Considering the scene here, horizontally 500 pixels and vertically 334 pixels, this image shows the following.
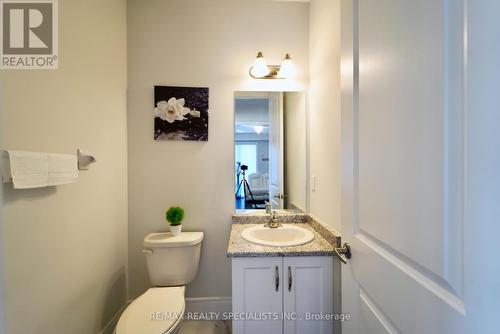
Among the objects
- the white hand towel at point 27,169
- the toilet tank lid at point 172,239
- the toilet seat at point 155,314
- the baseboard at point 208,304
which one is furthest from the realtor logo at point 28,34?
the baseboard at point 208,304

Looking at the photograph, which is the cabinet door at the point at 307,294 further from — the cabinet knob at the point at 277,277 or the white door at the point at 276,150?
the white door at the point at 276,150

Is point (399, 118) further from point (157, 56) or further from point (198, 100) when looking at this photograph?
point (157, 56)

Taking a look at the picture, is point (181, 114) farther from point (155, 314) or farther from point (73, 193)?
point (155, 314)

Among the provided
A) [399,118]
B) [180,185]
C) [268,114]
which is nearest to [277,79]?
[268,114]

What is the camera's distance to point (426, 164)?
0.51 meters

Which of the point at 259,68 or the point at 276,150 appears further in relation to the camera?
the point at 276,150

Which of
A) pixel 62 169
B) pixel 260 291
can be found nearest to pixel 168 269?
pixel 260 291

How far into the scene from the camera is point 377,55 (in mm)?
686

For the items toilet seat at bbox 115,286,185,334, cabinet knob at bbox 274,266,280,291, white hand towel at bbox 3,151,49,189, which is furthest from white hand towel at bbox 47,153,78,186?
cabinet knob at bbox 274,266,280,291

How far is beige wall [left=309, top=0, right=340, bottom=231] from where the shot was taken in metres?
1.37

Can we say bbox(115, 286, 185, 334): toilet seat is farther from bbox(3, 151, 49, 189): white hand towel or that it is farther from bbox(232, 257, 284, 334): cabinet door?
bbox(3, 151, 49, 189): white hand towel

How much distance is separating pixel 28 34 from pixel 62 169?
65cm

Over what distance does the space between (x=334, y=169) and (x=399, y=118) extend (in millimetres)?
834

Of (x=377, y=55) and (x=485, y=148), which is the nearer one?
(x=485, y=148)
